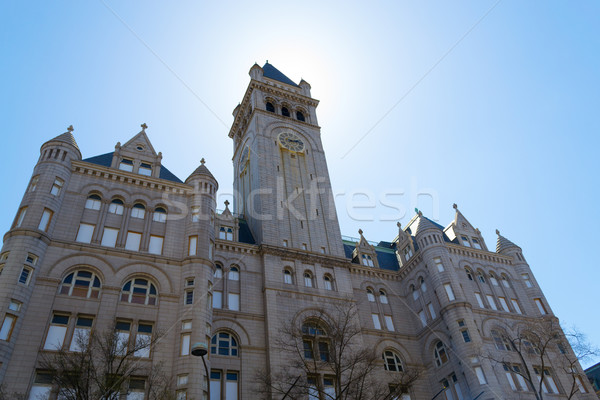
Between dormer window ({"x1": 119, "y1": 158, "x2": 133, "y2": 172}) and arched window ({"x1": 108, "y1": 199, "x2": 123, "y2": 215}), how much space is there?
3986mm

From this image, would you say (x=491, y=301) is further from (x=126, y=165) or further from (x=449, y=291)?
(x=126, y=165)

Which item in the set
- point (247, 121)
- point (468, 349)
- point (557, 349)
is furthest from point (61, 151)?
point (557, 349)

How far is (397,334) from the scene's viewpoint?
48.7 m

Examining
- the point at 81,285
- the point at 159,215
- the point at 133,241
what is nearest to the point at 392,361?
the point at 159,215

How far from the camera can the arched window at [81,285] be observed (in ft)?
110

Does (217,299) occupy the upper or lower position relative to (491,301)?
lower

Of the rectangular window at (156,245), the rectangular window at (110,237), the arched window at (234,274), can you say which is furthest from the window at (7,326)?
the arched window at (234,274)

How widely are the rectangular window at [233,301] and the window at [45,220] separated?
52.4 ft

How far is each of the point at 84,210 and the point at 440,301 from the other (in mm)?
33841

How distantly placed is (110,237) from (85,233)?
186cm

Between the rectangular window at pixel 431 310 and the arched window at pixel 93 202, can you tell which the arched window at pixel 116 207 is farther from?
the rectangular window at pixel 431 310

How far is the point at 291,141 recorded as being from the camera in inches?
2462

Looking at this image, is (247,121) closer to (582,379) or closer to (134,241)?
(134,241)

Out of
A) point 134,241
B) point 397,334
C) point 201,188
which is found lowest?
point 397,334
